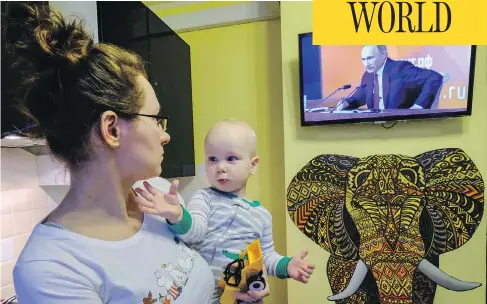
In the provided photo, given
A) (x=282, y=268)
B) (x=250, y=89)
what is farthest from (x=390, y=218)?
(x=250, y=89)

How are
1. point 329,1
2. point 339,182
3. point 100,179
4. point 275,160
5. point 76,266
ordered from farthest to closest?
point 275,160 → point 339,182 → point 329,1 → point 100,179 → point 76,266

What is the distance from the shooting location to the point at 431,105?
5.37ft

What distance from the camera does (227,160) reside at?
108 cm

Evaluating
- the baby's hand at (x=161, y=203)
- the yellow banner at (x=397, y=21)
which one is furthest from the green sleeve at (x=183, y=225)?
the yellow banner at (x=397, y=21)

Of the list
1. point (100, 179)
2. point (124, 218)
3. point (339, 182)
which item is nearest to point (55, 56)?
point (100, 179)

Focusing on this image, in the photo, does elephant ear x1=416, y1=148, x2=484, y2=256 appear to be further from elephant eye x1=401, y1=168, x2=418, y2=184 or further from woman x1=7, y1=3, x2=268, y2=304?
woman x1=7, y1=3, x2=268, y2=304

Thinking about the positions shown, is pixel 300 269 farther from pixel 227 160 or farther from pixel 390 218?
pixel 390 218

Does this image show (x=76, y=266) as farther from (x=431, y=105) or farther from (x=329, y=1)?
(x=431, y=105)

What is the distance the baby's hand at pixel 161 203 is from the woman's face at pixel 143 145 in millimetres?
49

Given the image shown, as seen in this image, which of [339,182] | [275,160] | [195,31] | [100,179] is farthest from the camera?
[195,31]

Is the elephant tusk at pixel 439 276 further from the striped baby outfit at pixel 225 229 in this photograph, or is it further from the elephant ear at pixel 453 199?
the striped baby outfit at pixel 225 229

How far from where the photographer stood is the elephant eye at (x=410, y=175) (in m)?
1.71

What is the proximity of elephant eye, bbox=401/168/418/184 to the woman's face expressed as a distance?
1309 millimetres

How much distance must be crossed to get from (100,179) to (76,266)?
7.1 inches
